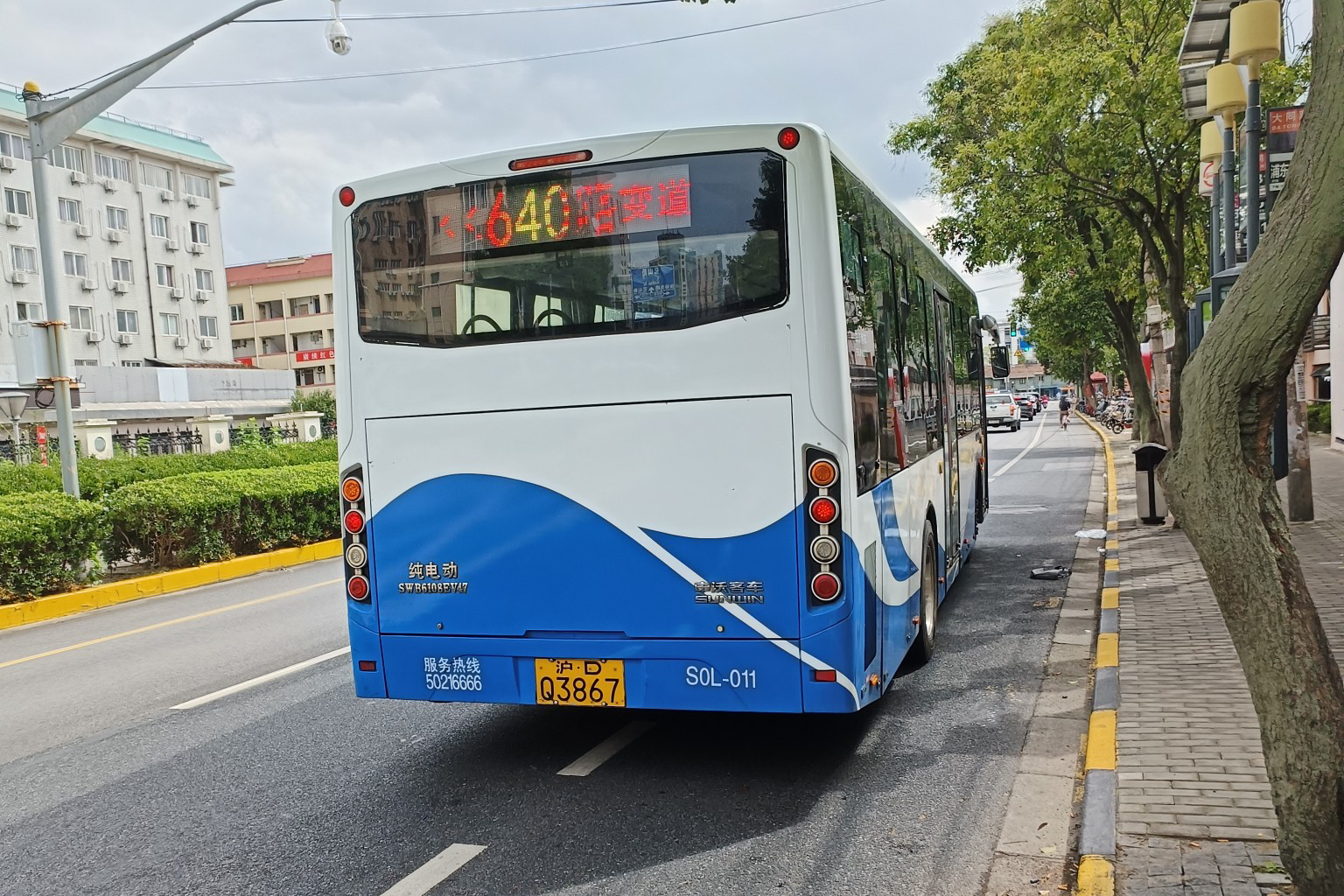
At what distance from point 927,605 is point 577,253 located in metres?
3.80

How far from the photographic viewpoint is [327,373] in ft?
296

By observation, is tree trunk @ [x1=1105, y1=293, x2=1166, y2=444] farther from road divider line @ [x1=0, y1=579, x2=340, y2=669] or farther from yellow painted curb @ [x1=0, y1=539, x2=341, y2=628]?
road divider line @ [x1=0, y1=579, x2=340, y2=669]

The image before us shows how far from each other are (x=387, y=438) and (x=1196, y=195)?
1618 cm

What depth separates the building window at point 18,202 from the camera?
173ft

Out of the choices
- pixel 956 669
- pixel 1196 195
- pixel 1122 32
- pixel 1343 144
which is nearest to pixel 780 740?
pixel 956 669

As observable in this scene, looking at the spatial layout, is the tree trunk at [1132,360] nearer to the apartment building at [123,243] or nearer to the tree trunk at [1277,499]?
the tree trunk at [1277,499]

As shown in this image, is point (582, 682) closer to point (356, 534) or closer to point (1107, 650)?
point (356, 534)

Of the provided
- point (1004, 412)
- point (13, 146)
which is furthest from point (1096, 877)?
point (13, 146)

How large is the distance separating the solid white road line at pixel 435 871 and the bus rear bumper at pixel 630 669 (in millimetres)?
880

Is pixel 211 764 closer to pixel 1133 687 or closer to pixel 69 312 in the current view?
pixel 1133 687

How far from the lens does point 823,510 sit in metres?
5.07

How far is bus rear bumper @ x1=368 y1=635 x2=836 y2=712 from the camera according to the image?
5.15 metres

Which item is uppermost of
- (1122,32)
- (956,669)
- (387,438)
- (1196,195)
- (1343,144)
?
(1122,32)

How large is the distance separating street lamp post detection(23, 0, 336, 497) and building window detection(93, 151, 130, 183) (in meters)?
51.0
